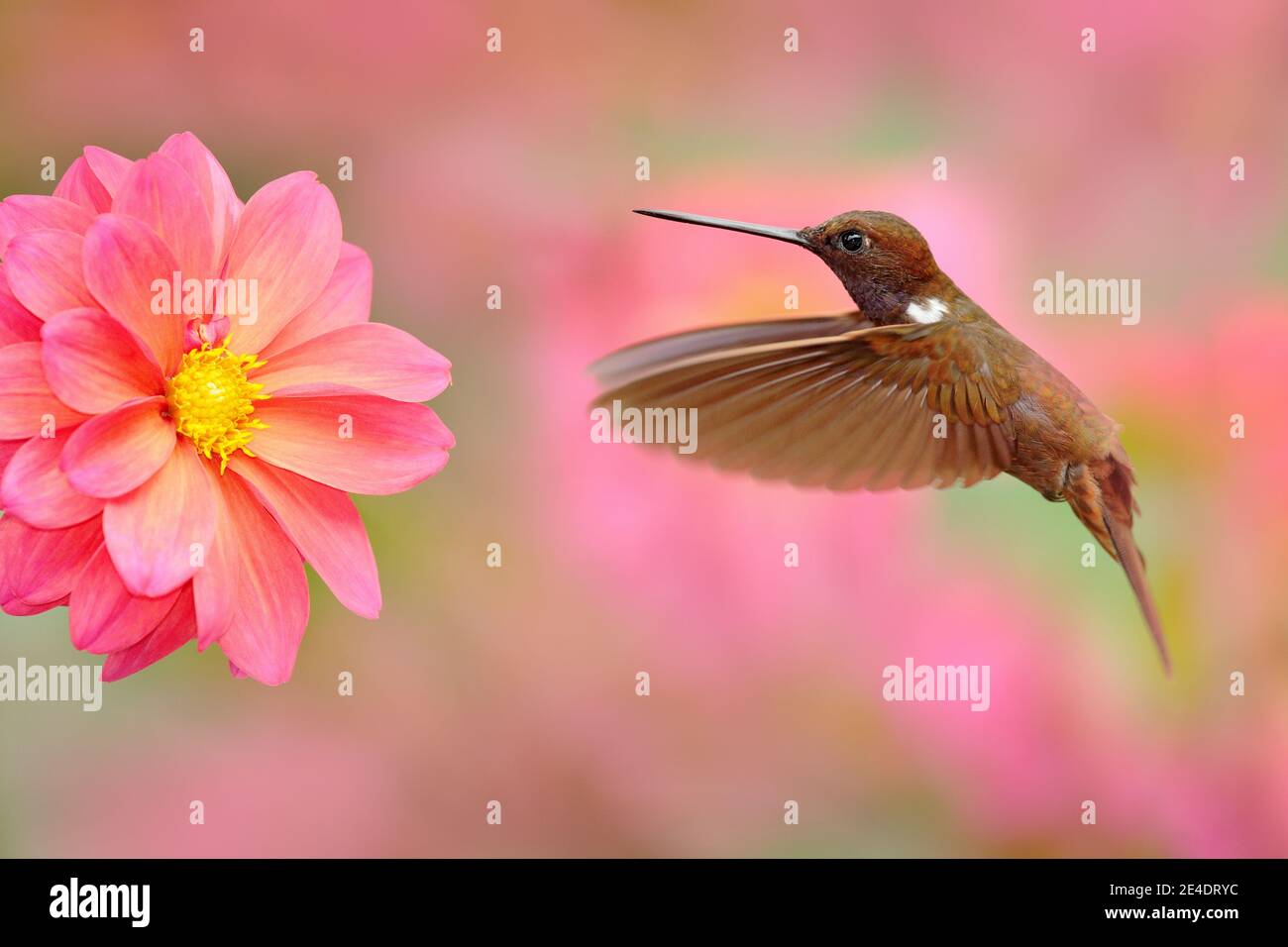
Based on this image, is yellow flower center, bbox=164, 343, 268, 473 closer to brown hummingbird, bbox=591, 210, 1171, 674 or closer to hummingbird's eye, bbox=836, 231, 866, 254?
brown hummingbird, bbox=591, 210, 1171, 674

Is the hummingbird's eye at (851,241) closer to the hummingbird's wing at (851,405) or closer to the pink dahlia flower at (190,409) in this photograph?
the hummingbird's wing at (851,405)

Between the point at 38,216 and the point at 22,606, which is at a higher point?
the point at 38,216

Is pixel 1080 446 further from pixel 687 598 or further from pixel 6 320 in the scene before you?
pixel 6 320

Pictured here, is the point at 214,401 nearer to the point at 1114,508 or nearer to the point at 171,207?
the point at 171,207

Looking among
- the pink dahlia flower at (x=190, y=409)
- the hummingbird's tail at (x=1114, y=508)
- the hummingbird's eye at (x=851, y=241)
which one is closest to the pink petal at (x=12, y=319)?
the pink dahlia flower at (x=190, y=409)

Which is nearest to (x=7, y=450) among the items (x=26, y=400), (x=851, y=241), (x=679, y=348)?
(x=26, y=400)

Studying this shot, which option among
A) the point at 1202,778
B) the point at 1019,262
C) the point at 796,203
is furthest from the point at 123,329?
the point at 1202,778

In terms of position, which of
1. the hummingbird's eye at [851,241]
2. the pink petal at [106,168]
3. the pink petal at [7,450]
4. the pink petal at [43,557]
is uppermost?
the pink petal at [106,168]
